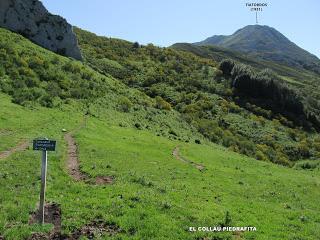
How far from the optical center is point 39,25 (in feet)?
314

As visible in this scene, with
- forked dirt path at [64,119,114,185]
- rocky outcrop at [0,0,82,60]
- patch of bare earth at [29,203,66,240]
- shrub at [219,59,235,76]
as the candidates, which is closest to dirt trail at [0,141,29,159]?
forked dirt path at [64,119,114,185]

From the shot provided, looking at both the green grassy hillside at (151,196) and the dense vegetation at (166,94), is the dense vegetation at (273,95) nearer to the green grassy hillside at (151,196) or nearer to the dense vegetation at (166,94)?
the dense vegetation at (166,94)

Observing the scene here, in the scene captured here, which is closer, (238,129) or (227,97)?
(238,129)

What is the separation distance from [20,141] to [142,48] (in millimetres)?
127917

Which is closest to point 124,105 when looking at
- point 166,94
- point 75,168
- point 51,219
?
point 166,94

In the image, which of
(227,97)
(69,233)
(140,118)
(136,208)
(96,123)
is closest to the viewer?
(69,233)

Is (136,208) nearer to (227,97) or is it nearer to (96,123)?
(96,123)

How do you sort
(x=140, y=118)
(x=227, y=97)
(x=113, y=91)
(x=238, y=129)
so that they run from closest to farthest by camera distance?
Answer: (x=140, y=118)
(x=113, y=91)
(x=238, y=129)
(x=227, y=97)

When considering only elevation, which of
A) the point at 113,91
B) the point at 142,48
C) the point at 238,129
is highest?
the point at 142,48

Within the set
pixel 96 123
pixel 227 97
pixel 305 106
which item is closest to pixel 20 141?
pixel 96 123

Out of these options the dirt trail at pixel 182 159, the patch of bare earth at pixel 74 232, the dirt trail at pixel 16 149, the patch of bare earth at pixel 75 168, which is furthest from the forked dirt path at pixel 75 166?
the dirt trail at pixel 182 159

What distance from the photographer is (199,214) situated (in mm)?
21219

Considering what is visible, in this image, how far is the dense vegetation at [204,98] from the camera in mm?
88375

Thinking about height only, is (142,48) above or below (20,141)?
above
